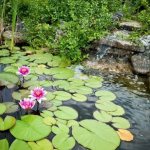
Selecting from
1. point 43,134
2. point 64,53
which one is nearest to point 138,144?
point 43,134

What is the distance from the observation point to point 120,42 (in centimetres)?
530

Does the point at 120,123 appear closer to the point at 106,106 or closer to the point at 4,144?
the point at 106,106

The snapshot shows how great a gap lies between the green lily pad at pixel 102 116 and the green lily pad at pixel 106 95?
0.40 m

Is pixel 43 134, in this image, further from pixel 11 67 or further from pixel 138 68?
pixel 138 68

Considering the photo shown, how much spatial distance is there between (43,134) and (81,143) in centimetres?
43

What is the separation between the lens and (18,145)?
292 centimetres

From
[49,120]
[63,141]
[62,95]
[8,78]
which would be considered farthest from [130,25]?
[63,141]

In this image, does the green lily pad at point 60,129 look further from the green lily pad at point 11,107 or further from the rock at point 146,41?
the rock at point 146,41

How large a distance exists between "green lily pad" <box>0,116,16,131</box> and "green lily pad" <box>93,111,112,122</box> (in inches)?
40.3

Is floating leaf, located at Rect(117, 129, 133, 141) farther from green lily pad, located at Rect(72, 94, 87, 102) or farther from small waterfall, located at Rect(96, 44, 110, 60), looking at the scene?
small waterfall, located at Rect(96, 44, 110, 60)

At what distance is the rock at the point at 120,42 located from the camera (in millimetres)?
5233

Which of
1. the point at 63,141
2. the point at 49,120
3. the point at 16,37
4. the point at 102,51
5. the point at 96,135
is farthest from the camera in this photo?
the point at 16,37

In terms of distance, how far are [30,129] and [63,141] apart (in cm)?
40

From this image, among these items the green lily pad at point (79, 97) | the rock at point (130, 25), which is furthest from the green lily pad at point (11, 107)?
the rock at point (130, 25)
